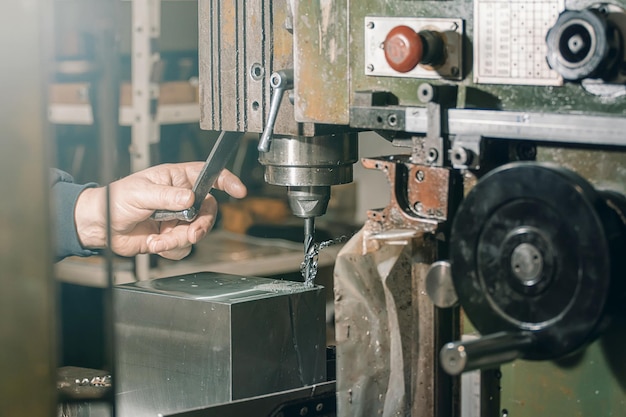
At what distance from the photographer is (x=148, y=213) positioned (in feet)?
5.97

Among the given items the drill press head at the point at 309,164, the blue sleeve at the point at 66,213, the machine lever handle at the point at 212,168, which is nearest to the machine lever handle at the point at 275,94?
the drill press head at the point at 309,164

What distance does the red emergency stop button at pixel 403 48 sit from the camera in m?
1.15

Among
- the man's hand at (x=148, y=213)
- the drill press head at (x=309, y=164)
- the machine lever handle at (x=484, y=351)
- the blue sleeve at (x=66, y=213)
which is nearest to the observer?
the machine lever handle at (x=484, y=351)

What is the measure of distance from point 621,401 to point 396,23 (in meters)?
0.51

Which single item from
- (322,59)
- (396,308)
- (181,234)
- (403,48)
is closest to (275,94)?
(322,59)

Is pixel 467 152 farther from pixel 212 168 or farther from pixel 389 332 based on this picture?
pixel 212 168

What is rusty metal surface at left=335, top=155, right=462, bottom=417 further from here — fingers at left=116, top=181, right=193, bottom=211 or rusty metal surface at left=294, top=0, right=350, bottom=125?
fingers at left=116, top=181, right=193, bottom=211

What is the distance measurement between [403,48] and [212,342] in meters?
0.51

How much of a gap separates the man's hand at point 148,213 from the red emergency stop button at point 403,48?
24.9 inches

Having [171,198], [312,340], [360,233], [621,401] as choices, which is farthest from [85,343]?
[621,401]

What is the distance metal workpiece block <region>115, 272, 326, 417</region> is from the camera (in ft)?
4.57

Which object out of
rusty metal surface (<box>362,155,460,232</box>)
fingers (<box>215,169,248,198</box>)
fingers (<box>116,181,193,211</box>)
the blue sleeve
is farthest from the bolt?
the blue sleeve

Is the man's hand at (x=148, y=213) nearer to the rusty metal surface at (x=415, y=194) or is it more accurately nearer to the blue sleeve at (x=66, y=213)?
the blue sleeve at (x=66, y=213)

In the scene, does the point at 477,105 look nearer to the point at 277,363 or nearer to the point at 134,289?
the point at 277,363
